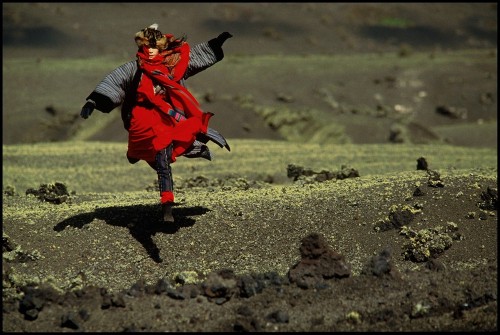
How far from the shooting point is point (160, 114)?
862 centimetres

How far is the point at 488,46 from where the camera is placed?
4200cm

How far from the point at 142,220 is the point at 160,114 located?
1168 millimetres

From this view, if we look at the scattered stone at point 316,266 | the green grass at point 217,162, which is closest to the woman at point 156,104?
the scattered stone at point 316,266

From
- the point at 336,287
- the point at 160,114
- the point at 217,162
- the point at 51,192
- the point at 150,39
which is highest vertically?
the point at 150,39

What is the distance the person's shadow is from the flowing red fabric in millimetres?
713

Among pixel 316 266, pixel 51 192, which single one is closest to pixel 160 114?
pixel 316 266

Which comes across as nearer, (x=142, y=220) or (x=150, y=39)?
(x=150, y=39)

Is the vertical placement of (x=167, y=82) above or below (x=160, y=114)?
above

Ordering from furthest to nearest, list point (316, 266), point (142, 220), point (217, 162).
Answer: point (217, 162), point (142, 220), point (316, 266)

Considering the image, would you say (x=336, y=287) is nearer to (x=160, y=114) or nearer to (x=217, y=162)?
(x=160, y=114)

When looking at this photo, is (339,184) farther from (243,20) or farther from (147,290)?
(243,20)

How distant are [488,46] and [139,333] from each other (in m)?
37.6

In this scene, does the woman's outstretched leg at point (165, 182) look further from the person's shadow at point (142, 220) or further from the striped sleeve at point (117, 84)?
the striped sleeve at point (117, 84)

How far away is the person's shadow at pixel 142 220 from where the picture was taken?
29.1 ft
